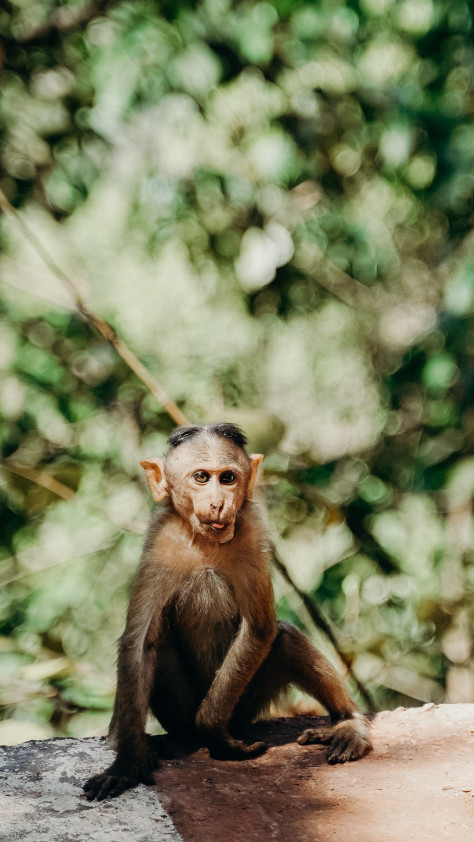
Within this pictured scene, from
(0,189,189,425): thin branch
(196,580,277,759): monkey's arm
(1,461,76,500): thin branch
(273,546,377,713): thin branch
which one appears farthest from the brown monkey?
(1,461,76,500): thin branch

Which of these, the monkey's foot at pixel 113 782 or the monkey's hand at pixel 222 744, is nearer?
the monkey's foot at pixel 113 782

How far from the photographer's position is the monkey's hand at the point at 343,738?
3496 millimetres

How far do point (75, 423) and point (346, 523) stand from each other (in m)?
1.88

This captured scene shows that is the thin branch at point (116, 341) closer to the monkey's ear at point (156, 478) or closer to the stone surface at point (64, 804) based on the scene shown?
the monkey's ear at point (156, 478)

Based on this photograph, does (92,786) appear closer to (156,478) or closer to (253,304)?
(156,478)

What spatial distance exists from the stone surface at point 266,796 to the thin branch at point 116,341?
2.52m

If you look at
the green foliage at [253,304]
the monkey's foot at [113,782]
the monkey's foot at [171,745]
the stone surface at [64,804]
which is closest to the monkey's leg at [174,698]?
the monkey's foot at [171,745]

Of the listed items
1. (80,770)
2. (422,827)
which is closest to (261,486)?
(80,770)

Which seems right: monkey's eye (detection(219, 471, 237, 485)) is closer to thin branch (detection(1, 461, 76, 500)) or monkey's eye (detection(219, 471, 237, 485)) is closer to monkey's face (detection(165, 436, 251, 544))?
monkey's face (detection(165, 436, 251, 544))

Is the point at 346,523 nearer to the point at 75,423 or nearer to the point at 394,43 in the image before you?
the point at 75,423

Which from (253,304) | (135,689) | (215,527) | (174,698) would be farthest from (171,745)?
(253,304)

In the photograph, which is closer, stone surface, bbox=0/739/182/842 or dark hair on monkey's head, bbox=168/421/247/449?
stone surface, bbox=0/739/182/842

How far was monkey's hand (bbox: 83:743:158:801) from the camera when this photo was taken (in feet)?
10.1

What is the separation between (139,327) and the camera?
6.04m
